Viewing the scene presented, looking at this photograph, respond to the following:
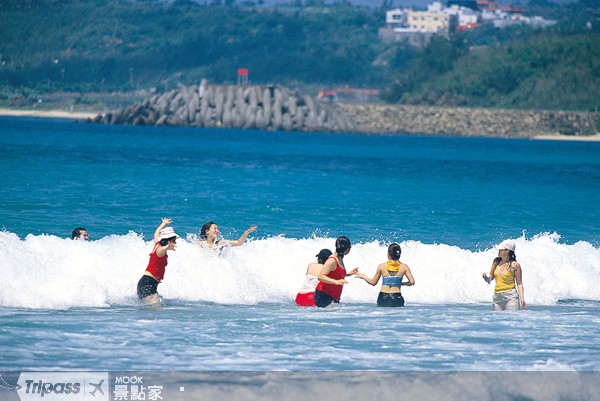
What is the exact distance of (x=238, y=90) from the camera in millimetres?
134125

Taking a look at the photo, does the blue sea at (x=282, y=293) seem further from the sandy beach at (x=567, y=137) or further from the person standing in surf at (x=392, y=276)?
the sandy beach at (x=567, y=137)

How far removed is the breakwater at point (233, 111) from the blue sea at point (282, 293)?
96.6 metres

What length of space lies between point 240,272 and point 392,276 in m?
3.05

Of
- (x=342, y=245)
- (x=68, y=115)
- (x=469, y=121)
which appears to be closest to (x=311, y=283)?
(x=342, y=245)

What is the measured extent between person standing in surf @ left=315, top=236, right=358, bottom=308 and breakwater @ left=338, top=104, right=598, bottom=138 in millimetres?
118771

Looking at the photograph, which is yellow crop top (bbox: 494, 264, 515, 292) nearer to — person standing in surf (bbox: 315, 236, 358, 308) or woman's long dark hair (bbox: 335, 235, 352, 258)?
person standing in surf (bbox: 315, 236, 358, 308)

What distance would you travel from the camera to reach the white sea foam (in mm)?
14445

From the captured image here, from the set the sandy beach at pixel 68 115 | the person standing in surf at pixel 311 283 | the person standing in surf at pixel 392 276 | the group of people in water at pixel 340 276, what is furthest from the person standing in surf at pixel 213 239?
the sandy beach at pixel 68 115

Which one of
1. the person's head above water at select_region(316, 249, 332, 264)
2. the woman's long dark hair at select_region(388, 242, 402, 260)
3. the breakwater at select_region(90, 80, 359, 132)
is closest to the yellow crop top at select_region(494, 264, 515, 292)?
the woman's long dark hair at select_region(388, 242, 402, 260)

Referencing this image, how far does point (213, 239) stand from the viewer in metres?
15.6

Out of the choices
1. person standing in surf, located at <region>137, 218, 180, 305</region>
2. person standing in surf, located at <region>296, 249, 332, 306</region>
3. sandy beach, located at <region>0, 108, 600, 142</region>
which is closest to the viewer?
person standing in surf, located at <region>137, 218, 180, 305</region>

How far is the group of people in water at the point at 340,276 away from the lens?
1339cm

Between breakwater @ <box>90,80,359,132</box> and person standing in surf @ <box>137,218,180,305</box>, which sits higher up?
breakwater @ <box>90,80,359,132</box>

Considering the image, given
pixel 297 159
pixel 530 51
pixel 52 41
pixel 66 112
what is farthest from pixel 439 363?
pixel 52 41
